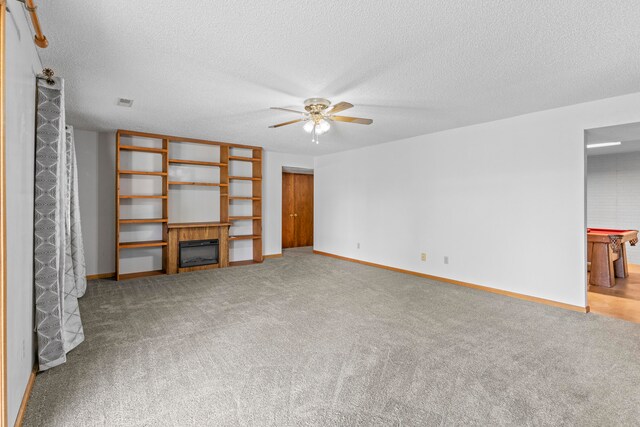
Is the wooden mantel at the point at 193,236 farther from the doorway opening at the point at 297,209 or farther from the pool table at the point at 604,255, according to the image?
the pool table at the point at 604,255

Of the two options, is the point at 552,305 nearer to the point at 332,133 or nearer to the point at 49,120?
the point at 332,133

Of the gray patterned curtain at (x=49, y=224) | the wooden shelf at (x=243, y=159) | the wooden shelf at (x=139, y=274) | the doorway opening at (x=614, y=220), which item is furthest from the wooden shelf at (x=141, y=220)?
the doorway opening at (x=614, y=220)

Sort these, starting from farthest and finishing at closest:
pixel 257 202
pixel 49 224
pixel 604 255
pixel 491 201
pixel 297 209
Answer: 1. pixel 297 209
2. pixel 257 202
3. pixel 604 255
4. pixel 491 201
5. pixel 49 224

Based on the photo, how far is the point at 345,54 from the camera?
2510 millimetres

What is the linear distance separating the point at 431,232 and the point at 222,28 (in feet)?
14.4

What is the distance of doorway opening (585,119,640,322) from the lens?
13.2 feet

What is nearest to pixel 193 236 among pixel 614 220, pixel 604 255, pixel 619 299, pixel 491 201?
pixel 491 201

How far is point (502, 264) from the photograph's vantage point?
449 centimetres

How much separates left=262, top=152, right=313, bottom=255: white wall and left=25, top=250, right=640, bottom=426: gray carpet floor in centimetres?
305

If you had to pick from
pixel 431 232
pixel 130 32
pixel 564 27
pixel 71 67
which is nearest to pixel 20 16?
pixel 130 32

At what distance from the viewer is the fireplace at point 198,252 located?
5797 millimetres

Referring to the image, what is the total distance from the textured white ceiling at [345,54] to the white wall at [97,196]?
1443mm

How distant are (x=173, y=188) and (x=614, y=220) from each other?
28.3 ft

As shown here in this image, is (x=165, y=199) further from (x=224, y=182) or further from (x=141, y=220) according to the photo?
(x=224, y=182)
